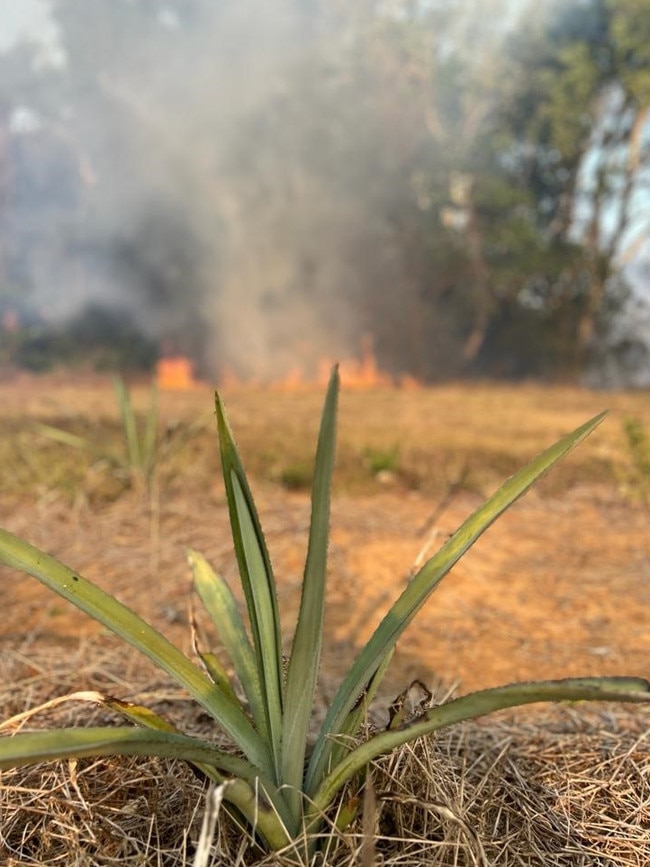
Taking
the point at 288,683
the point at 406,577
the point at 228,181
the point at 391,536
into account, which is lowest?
the point at 391,536

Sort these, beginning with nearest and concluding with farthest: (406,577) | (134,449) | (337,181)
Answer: (406,577), (134,449), (337,181)

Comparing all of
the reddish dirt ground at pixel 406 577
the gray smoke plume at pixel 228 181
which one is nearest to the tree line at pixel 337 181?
the gray smoke plume at pixel 228 181

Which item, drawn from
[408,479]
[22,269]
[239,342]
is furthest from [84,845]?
[22,269]

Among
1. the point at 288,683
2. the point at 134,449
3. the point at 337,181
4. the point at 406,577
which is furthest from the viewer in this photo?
the point at 337,181

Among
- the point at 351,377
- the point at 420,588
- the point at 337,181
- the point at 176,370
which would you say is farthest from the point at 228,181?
the point at 420,588

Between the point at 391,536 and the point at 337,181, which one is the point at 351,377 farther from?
the point at 391,536

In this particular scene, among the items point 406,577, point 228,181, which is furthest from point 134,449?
point 228,181

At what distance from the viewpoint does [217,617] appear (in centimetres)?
93

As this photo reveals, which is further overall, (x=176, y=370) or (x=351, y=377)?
A: (x=351, y=377)

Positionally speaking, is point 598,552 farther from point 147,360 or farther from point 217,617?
point 147,360

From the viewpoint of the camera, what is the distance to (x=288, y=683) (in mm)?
754

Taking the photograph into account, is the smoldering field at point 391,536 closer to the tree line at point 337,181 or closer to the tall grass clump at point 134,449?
the tall grass clump at point 134,449

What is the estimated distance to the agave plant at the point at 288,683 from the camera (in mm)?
699

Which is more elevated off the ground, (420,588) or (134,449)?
(420,588)
